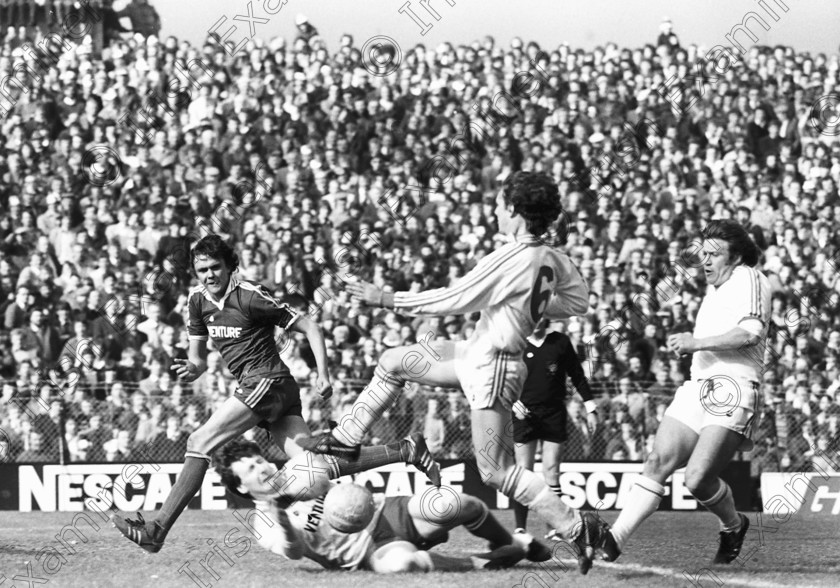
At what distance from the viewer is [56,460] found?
13312 mm

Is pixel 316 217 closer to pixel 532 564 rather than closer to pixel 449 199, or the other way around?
pixel 449 199

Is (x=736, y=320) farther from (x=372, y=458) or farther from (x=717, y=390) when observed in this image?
(x=372, y=458)

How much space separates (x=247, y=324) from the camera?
8094 millimetres

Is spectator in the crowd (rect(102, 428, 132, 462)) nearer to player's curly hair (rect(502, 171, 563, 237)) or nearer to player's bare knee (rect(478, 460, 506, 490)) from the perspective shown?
player's bare knee (rect(478, 460, 506, 490))

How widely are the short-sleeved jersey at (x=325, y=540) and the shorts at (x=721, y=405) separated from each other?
1910 millimetres

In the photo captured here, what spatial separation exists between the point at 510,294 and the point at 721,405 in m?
1.43

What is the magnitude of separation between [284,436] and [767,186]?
1037 centimetres

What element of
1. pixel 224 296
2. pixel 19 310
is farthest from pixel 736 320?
pixel 19 310

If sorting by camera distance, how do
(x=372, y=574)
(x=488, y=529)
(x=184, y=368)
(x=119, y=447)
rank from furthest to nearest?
(x=119, y=447)
(x=184, y=368)
(x=488, y=529)
(x=372, y=574)

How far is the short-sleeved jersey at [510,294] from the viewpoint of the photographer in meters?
6.82

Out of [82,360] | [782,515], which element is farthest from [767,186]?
[82,360]

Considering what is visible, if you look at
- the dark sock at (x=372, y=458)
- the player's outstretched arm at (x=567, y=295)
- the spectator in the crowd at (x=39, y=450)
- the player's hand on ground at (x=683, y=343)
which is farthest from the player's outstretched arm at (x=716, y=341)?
the spectator in the crowd at (x=39, y=450)

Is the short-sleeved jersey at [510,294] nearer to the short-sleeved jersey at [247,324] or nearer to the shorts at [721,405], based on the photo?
the shorts at [721,405]

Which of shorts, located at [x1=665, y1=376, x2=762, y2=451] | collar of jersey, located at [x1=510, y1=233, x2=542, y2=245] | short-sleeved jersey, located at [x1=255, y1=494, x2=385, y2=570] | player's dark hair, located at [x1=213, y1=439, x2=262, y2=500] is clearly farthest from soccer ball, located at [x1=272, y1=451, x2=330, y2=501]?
shorts, located at [x1=665, y1=376, x2=762, y2=451]
